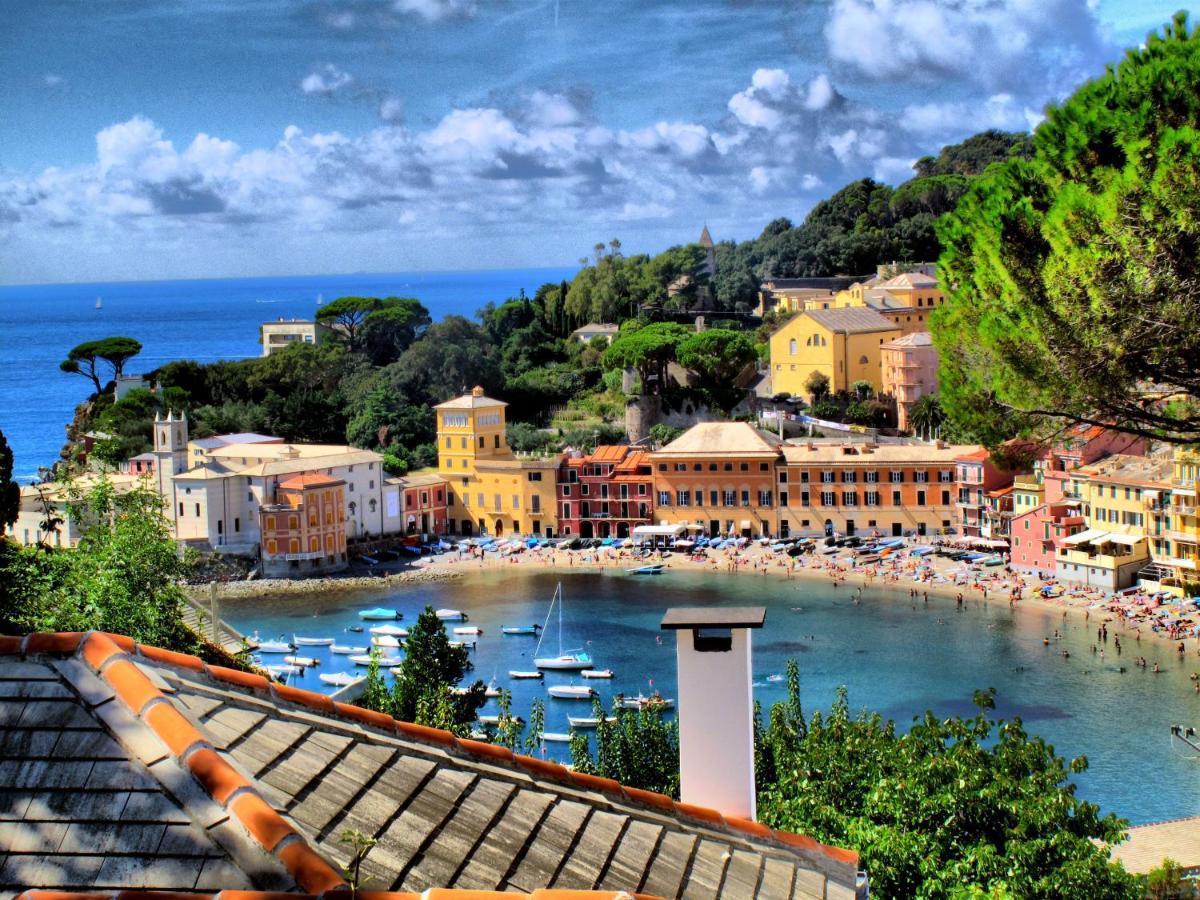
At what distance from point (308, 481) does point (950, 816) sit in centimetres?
2767

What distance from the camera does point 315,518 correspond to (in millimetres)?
33531

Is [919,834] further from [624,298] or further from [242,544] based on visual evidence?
[624,298]

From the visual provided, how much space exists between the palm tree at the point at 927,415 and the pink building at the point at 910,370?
1.65 ft

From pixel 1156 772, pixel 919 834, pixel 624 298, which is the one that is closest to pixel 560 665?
pixel 1156 772

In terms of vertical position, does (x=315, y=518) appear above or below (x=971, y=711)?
above

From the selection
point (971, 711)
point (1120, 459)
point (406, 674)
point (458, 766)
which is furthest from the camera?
point (1120, 459)

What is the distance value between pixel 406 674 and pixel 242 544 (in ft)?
58.3

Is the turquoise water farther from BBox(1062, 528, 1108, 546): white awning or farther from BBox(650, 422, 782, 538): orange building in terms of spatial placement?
BBox(650, 422, 782, 538): orange building

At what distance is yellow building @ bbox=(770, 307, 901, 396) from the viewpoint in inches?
1603

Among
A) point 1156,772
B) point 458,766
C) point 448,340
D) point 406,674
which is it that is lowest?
point 1156,772

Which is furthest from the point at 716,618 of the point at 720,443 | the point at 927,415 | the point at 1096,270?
the point at 927,415

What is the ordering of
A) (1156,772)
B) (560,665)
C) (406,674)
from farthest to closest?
1. (560,665)
2. (1156,772)
3. (406,674)

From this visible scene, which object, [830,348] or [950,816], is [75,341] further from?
[950,816]

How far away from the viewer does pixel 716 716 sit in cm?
389
